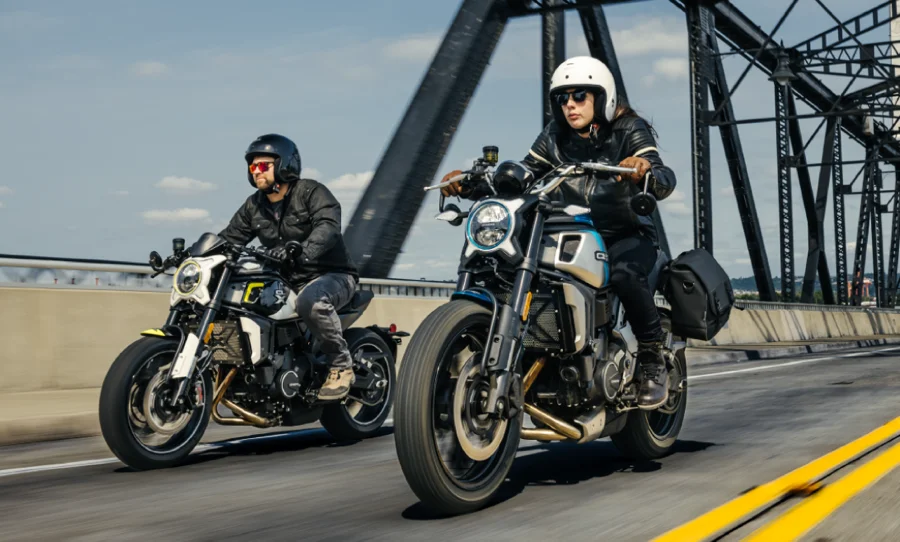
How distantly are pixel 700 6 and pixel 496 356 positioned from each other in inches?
778

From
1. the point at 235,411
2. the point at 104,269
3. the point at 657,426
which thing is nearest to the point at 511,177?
the point at 657,426

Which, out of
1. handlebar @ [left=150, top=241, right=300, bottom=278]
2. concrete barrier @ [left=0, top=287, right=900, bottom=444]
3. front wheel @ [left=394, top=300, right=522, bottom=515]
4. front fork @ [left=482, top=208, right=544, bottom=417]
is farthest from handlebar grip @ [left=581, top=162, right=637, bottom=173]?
concrete barrier @ [left=0, top=287, right=900, bottom=444]

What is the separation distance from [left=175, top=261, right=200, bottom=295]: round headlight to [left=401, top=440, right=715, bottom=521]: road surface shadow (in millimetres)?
2003

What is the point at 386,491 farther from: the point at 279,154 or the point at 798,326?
the point at 798,326

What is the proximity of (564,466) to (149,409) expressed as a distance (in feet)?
7.10

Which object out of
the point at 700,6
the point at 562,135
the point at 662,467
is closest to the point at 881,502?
the point at 662,467

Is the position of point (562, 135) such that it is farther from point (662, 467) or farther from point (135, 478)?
point (135, 478)

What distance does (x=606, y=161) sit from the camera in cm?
498

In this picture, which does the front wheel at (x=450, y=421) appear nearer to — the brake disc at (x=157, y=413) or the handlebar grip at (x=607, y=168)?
the handlebar grip at (x=607, y=168)

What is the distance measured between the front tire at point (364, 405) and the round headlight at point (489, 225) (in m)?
2.65

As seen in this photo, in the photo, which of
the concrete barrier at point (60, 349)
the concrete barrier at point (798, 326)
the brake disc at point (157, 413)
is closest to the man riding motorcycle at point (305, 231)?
A: the brake disc at point (157, 413)

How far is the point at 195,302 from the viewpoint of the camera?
5.91 meters

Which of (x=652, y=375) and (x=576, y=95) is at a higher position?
(x=576, y=95)

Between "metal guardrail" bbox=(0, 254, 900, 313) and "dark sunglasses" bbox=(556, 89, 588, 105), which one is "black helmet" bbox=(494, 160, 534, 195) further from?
"metal guardrail" bbox=(0, 254, 900, 313)
